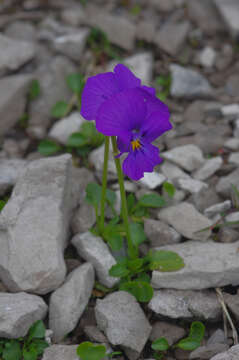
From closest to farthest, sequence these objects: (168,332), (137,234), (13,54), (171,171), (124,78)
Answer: (124,78) → (168,332) → (137,234) → (171,171) → (13,54)

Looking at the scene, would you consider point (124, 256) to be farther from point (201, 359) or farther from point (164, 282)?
point (201, 359)

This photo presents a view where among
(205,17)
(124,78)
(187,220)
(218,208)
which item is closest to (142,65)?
(205,17)

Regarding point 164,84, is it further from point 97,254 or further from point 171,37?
point 97,254

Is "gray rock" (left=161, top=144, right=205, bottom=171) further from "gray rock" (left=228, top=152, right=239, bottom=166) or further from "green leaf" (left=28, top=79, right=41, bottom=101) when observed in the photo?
"green leaf" (left=28, top=79, right=41, bottom=101)

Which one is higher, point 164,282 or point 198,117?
point 198,117

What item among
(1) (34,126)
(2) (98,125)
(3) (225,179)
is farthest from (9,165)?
(3) (225,179)

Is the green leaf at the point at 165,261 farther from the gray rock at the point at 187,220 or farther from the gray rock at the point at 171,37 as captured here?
the gray rock at the point at 171,37
